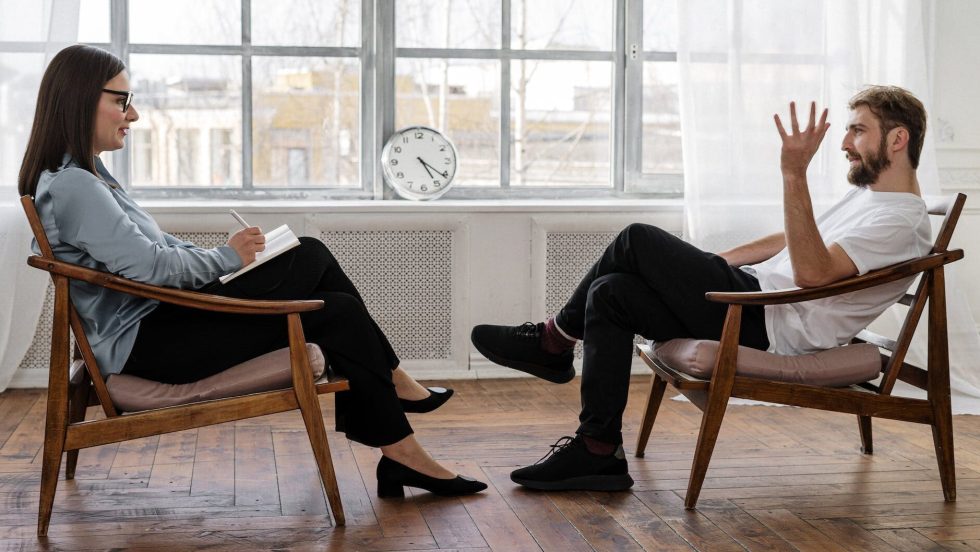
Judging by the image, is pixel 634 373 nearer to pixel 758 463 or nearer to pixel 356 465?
pixel 758 463

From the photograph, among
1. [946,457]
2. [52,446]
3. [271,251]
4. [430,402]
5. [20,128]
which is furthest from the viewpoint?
[20,128]

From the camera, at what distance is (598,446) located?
9.12 feet

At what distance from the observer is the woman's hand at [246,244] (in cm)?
257

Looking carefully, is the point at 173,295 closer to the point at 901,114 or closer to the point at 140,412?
the point at 140,412

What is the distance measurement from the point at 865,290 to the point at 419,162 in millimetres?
2154

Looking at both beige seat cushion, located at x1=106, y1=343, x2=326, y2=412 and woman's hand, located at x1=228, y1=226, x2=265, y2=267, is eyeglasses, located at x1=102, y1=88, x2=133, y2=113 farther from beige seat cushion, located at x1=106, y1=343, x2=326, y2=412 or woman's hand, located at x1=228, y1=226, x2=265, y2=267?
beige seat cushion, located at x1=106, y1=343, x2=326, y2=412

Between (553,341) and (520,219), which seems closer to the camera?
(553,341)

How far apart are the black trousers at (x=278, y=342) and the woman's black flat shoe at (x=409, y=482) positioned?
10cm

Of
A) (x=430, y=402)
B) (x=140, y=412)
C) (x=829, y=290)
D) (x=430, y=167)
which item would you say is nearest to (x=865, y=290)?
(x=829, y=290)

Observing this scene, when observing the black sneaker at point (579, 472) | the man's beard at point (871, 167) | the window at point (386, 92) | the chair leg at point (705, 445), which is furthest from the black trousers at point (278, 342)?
the window at point (386, 92)

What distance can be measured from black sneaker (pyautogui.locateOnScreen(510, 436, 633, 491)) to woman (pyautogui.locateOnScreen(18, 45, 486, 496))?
372mm

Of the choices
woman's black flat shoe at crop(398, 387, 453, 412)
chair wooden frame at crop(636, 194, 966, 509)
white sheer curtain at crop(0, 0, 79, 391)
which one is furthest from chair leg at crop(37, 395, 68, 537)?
white sheer curtain at crop(0, 0, 79, 391)

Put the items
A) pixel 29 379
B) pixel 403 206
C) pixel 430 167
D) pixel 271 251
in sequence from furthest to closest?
pixel 430 167 → pixel 403 206 → pixel 29 379 → pixel 271 251

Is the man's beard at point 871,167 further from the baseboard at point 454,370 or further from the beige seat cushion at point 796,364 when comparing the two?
the baseboard at point 454,370
